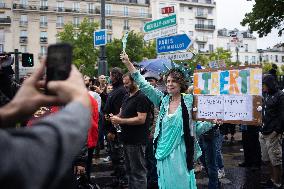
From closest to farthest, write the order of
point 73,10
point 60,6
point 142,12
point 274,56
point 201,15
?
1. point 60,6
2. point 73,10
3. point 142,12
4. point 201,15
5. point 274,56

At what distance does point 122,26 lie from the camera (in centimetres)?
6981

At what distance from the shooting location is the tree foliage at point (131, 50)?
46.5 m

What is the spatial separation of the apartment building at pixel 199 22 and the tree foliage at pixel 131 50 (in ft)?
100

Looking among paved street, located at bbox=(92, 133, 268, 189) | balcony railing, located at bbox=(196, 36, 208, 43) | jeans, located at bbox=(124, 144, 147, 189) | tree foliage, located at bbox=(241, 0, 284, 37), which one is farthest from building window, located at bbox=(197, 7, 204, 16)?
jeans, located at bbox=(124, 144, 147, 189)

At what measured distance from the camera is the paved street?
7352 mm

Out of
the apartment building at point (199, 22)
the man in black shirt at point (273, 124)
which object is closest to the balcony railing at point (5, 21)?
the apartment building at point (199, 22)

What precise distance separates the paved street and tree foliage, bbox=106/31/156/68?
36.8 metres

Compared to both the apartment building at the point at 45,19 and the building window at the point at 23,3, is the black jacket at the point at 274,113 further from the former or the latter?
the building window at the point at 23,3

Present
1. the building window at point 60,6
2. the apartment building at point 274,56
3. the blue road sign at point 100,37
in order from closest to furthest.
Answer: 1. the blue road sign at point 100,37
2. the building window at point 60,6
3. the apartment building at point 274,56

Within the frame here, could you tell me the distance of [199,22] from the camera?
81.3m

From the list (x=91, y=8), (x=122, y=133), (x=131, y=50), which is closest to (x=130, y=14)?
(x=91, y=8)

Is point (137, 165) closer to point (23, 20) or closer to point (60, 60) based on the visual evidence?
point (60, 60)

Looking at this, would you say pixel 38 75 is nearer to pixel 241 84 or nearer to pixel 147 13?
pixel 241 84

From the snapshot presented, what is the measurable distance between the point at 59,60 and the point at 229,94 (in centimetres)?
348
